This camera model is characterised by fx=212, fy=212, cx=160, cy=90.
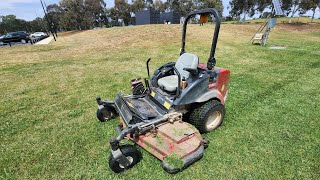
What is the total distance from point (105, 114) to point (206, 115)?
2193mm

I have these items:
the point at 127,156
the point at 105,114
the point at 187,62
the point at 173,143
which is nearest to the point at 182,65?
the point at 187,62

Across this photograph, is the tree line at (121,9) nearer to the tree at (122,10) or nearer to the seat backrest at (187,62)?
the tree at (122,10)

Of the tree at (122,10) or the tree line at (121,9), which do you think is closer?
the tree line at (121,9)

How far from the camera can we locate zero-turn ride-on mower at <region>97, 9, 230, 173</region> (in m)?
3.14

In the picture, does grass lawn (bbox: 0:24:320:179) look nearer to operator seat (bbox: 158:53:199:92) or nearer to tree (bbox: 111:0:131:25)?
operator seat (bbox: 158:53:199:92)

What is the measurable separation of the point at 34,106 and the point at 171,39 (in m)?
13.5

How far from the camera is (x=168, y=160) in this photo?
3014 mm

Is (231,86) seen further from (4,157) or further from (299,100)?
(4,157)

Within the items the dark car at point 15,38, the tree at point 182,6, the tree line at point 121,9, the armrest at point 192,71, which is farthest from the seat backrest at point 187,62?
the tree at point 182,6

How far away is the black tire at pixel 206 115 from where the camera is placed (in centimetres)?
388

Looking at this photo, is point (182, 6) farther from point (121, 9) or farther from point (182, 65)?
point (182, 65)

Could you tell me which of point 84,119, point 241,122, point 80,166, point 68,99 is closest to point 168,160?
point 80,166

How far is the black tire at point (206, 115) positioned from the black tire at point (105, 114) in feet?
5.92

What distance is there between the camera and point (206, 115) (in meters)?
3.87
